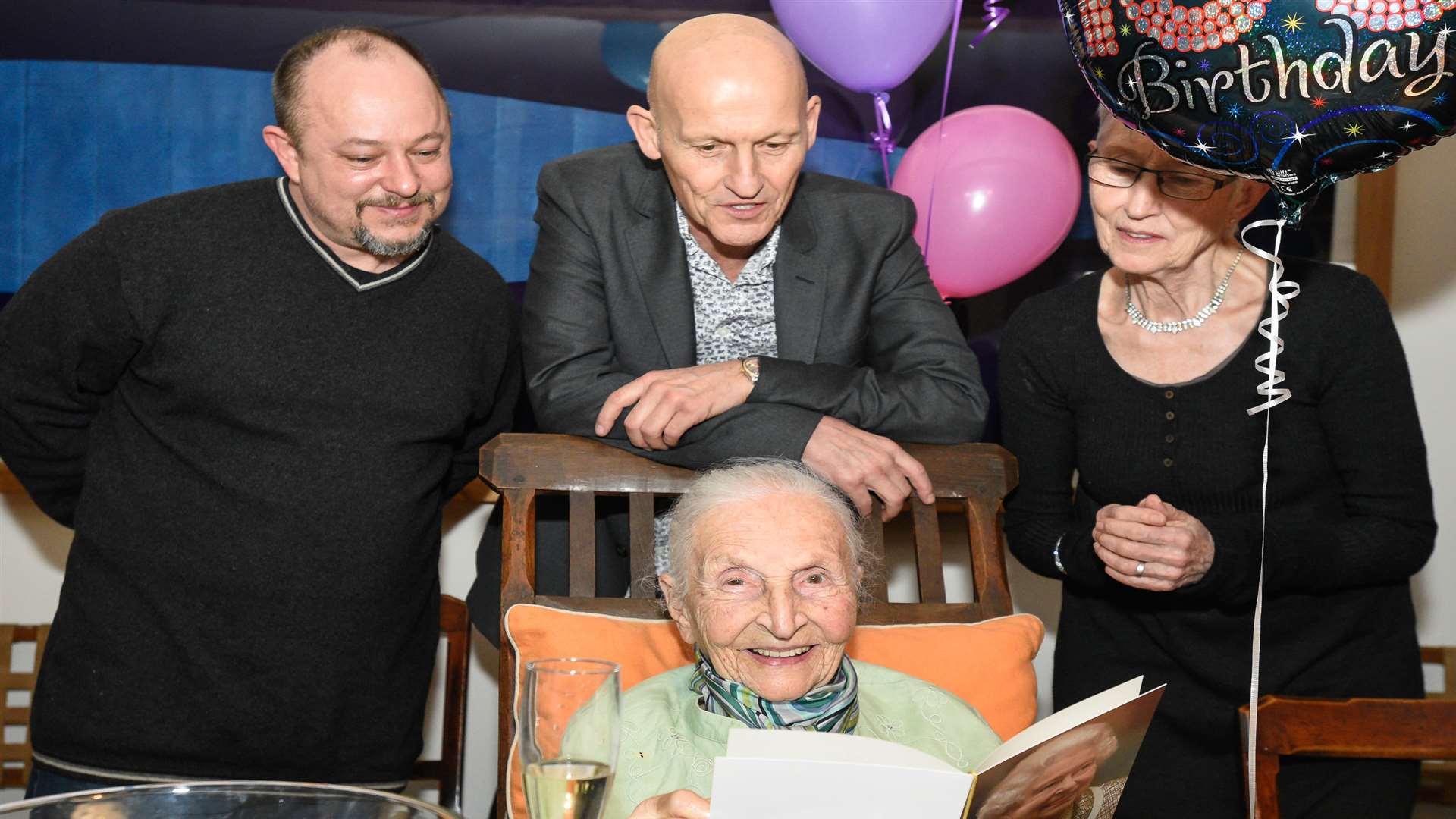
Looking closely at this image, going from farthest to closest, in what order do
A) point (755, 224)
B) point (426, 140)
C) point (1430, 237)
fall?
1. point (1430, 237)
2. point (426, 140)
3. point (755, 224)

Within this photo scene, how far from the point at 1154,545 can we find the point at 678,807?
0.86 m

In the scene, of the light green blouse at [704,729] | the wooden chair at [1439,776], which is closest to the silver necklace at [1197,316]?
the light green blouse at [704,729]

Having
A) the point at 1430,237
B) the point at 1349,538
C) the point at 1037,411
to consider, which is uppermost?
the point at 1430,237

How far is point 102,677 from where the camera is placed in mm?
1997

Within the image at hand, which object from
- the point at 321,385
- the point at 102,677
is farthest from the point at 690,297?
the point at 102,677

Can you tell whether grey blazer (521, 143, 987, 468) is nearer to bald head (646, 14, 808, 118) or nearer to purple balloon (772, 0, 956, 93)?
bald head (646, 14, 808, 118)

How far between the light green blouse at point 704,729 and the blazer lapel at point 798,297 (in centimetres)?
49

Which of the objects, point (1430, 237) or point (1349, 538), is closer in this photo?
point (1349, 538)

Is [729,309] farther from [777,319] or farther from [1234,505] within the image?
[1234,505]

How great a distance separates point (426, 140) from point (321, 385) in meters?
0.42

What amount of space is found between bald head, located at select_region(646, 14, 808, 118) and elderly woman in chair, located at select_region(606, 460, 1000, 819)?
56 cm

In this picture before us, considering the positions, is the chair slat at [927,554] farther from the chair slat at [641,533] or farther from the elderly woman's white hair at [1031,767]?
the elderly woman's white hair at [1031,767]

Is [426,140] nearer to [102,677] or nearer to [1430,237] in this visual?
[102,677]

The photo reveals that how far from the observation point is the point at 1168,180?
1.93 metres
